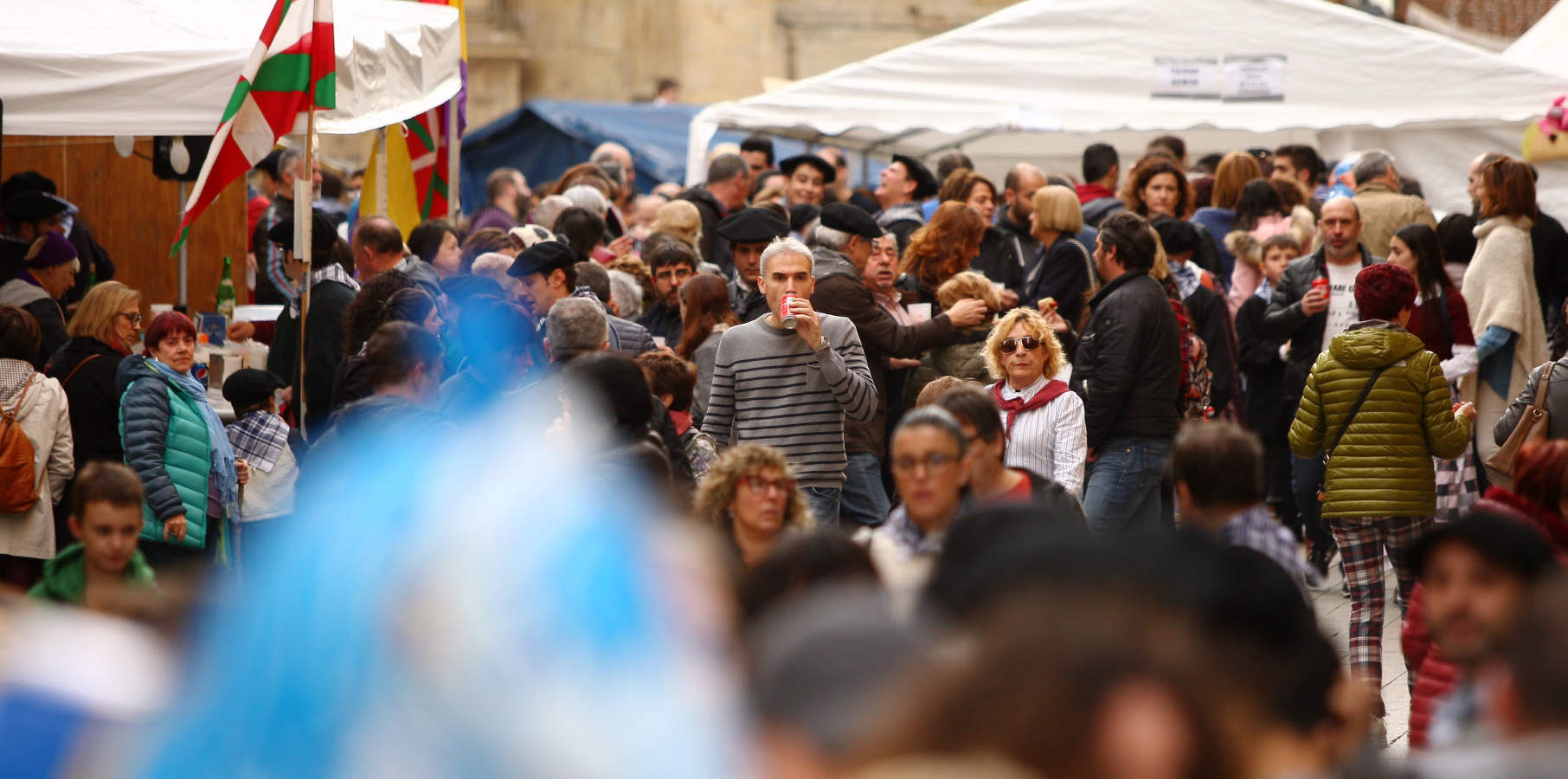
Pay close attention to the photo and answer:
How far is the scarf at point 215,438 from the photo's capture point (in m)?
6.78

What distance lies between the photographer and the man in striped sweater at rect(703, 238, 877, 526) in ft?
22.0

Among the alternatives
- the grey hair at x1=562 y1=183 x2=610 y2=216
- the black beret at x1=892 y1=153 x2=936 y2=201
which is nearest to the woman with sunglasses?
the grey hair at x1=562 y1=183 x2=610 y2=216

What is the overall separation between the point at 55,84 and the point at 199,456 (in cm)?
158

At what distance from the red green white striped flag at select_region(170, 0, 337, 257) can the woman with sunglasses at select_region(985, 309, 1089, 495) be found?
307cm

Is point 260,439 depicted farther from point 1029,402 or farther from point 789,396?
point 1029,402

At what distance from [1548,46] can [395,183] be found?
8.81 meters

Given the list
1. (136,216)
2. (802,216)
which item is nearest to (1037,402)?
(802,216)

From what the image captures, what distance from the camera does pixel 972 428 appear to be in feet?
A: 16.8

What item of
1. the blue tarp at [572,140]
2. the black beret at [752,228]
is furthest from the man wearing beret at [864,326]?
the blue tarp at [572,140]

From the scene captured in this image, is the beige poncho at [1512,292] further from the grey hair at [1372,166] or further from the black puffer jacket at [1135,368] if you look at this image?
the black puffer jacket at [1135,368]

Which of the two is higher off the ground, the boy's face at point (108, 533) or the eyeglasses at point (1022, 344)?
the eyeglasses at point (1022, 344)

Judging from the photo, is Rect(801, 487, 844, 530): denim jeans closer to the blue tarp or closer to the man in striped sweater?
the man in striped sweater

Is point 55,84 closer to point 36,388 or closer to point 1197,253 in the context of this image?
point 36,388

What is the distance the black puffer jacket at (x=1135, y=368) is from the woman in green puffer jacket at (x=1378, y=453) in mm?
702
